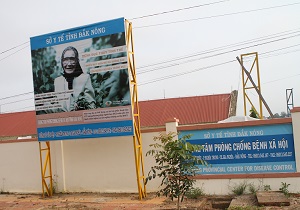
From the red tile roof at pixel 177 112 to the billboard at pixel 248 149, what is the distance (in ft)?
51.4

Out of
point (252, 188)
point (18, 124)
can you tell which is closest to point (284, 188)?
point (252, 188)

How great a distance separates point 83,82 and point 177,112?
17.3m

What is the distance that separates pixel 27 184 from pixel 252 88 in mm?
11368

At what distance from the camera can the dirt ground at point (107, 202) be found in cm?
869

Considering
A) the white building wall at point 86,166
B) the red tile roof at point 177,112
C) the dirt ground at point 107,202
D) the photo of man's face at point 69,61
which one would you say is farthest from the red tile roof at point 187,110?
the photo of man's face at point 69,61

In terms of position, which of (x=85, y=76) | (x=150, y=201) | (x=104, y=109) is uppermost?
(x=85, y=76)

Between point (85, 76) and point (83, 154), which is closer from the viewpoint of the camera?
point (85, 76)

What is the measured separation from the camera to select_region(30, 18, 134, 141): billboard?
32.5 ft

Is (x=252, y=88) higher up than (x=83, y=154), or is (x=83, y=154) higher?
(x=252, y=88)

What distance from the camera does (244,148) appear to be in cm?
926

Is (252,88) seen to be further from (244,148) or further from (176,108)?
(176,108)

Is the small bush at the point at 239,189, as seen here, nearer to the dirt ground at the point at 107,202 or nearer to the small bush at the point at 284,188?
the dirt ground at the point at 107,202

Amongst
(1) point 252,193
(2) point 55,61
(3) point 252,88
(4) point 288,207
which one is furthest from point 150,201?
(3) point 252,88

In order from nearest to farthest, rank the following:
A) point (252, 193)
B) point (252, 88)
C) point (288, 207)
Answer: point (288, 207) < point (252, 193) < point (252, 88)
